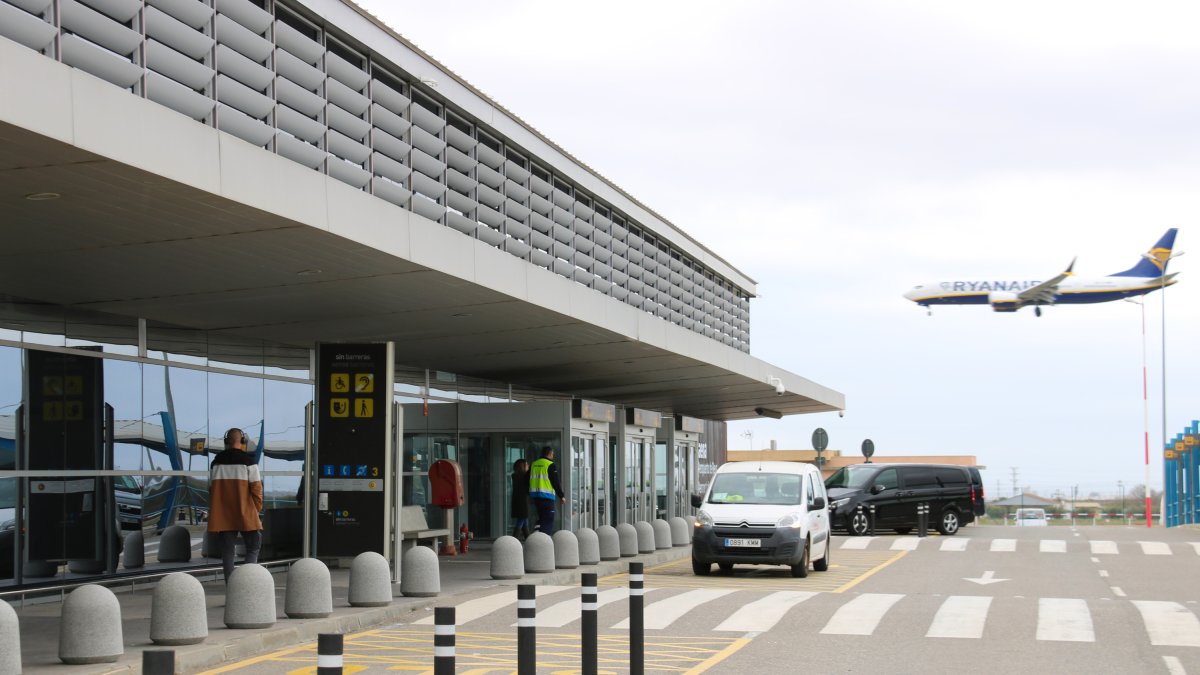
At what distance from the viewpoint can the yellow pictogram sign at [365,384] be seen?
57.3 feet

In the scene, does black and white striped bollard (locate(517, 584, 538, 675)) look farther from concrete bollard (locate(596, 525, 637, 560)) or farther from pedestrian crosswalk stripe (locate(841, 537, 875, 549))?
pedestrian crosswalk stripe (locate(841, 537, 875, 549))

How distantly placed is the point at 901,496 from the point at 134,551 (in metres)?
21.5

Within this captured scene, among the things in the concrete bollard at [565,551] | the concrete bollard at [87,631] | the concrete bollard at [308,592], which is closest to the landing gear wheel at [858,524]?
the concrete bollard at [565,551]

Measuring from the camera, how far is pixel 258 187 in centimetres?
1075

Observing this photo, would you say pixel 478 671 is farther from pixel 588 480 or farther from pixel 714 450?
pixel 714 450

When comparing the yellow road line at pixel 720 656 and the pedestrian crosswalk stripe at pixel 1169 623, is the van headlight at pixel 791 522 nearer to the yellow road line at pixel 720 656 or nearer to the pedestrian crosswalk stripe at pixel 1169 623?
the pedestrian crosswalk stripe at pixel 1169 623

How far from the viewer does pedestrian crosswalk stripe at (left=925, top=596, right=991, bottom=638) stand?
44.1 ft

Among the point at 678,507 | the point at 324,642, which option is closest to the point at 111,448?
the point at 324,642

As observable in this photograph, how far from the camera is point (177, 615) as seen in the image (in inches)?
457

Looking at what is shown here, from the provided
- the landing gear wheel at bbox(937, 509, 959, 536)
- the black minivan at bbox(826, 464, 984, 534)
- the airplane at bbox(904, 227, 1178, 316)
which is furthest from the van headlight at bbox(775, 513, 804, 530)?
the airplane at bbox(904, 227, 1178, 316)

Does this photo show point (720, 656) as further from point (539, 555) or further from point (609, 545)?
point (609, 545)

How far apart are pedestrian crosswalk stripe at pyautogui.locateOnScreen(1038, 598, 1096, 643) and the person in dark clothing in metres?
10.7

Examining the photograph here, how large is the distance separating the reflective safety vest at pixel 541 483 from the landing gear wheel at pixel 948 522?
14.1 meters

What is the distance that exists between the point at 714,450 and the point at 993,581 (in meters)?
49.2
